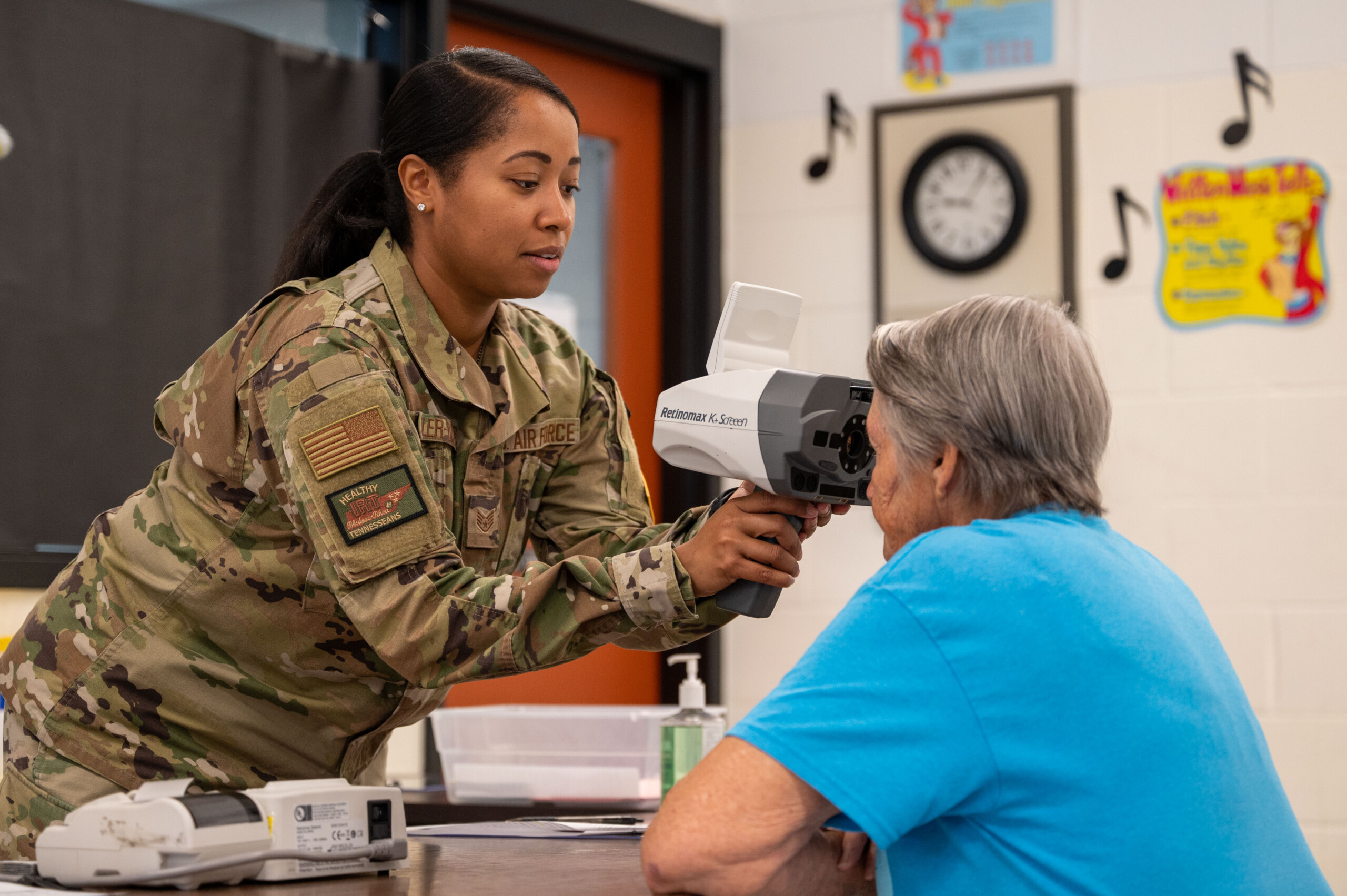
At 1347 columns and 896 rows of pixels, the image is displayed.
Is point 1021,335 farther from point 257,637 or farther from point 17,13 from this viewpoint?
point 17,13

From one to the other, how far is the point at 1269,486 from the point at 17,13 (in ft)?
8.01

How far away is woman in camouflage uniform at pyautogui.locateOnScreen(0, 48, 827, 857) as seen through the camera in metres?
1.39

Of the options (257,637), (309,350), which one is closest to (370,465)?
(309,350)

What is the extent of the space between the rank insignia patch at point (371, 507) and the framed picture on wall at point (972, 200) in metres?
2.00

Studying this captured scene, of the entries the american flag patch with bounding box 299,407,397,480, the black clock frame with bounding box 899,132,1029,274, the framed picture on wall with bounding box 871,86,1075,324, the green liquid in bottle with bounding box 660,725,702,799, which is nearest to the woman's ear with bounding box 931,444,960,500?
the american flag patch with bounding box 299,407,397,480

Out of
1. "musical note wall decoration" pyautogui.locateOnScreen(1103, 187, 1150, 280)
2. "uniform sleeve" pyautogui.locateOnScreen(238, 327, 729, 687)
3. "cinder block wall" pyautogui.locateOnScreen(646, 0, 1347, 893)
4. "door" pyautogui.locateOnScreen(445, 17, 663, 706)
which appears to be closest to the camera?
"uniform sleeve" pyautogui.locateOnScreen(238, 327, 729, 687)

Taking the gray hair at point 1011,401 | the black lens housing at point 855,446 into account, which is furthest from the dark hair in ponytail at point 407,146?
the gray hair at point 1011,401

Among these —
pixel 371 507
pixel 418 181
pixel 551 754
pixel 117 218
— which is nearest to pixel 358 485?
pixel 371 507

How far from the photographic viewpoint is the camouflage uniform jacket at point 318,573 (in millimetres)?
1380

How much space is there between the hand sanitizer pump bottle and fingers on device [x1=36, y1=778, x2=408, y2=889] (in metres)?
0.67

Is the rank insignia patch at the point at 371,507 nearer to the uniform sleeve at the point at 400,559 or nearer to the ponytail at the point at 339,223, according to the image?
Answer: the uniform sleeve at the point at 400,559

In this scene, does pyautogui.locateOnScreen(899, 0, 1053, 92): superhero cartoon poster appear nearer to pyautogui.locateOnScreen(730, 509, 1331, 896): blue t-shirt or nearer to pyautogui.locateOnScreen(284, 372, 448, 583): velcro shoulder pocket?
pyautogui.locateOnScreen(284, 372, 448, 583): velcro shoulder pocket

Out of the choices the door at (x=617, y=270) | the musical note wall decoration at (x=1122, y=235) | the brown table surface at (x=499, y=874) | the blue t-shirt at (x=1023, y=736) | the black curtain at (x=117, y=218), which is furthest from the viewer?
the door at (x=617, y=270)

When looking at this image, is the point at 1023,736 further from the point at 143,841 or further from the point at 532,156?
the point at 532,156
